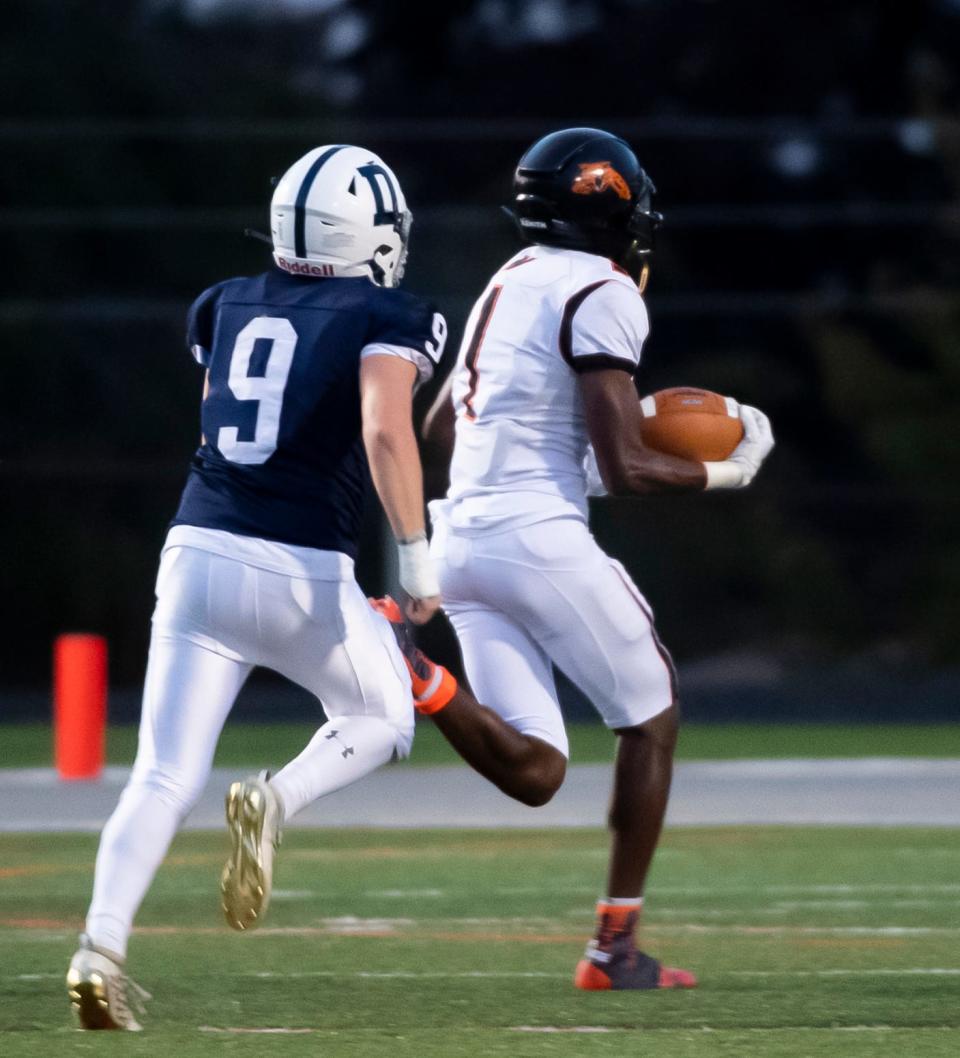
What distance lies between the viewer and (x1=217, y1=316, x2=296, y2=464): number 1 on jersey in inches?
220

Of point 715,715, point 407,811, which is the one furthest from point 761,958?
point 715,715

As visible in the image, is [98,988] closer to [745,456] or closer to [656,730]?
[656,730]

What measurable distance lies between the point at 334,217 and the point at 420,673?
3.45 ft

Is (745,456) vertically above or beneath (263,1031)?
above

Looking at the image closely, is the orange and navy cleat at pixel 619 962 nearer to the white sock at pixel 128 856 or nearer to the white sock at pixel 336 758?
the white sock at pixel 336 758

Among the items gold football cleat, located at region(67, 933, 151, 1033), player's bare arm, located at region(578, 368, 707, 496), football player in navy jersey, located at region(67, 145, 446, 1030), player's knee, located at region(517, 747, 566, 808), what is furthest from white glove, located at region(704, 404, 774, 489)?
gold football cleat, located at region(67, 933, 151, 1033)

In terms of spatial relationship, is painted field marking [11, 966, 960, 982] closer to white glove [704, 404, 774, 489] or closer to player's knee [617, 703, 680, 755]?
player's knee [617, 703, 680, 755]

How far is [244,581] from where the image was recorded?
18.0 ft

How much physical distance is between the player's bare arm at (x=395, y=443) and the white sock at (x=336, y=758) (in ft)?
1.27

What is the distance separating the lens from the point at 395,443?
5.44 meters

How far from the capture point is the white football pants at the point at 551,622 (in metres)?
6.04

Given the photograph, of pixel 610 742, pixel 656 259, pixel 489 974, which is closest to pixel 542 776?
pixel 489 974

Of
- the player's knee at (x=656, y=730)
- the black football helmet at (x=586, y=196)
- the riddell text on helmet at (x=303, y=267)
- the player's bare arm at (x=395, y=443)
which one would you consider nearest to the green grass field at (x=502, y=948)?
the player's knee at (x=656, y=730)

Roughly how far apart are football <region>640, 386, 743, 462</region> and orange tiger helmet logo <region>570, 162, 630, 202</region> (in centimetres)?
51
